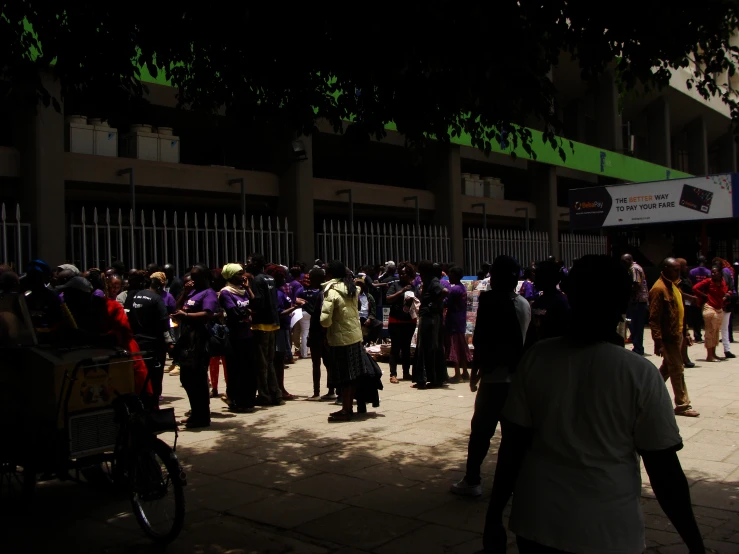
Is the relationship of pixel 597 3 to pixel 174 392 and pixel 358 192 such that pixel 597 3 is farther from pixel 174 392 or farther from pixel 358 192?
pixel 358 192

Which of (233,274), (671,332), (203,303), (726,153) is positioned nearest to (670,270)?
(671,332)

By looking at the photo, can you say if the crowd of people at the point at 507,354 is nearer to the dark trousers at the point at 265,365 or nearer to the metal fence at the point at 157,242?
the dark trousers at the point at 265,365

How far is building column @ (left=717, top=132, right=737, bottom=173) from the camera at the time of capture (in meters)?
45.8

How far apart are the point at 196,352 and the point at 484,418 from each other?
3784mm

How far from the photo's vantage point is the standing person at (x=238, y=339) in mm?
8758

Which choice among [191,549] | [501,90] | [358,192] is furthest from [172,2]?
[358,192]

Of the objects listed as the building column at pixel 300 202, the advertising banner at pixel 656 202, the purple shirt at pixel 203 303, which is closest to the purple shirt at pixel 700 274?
the advertising banner at pixel 656 202

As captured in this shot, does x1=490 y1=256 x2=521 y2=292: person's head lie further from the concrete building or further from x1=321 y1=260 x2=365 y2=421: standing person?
x1=321 y1=260 x2=365 y2=421: standing person

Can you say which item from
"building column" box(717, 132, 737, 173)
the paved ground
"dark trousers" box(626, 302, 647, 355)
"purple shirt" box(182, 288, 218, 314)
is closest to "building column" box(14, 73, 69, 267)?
"purple shirt" box(182, 288, 218, 314)

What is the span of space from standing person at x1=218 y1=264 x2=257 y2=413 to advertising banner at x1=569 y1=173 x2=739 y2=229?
1506cm

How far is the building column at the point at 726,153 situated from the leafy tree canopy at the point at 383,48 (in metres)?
44.3

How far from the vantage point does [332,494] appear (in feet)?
18.6

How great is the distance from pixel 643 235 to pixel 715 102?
18.5 meters

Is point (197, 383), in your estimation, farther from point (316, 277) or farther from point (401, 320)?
point (401, 320)
